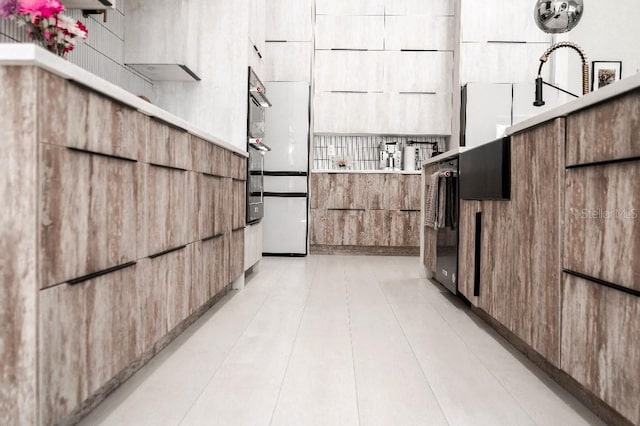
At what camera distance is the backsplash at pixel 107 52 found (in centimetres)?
275

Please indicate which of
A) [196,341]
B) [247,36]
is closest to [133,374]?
[196,341]

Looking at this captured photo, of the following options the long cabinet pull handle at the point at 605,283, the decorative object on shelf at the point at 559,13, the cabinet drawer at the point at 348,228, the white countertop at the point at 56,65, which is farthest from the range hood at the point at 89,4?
the cabinet drawer at the point at 348,228

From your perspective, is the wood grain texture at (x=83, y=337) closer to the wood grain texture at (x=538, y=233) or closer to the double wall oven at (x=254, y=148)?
the wood grain texture at (x=538, y=233)

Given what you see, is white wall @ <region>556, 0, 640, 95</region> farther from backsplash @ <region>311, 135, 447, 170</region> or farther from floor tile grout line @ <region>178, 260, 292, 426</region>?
floor tile grout line @ <region>178, 260, 292, 426</region>

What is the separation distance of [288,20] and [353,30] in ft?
2.68

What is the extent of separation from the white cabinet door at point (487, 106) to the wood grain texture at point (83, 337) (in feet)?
15.4

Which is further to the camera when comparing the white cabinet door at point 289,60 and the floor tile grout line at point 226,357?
the white cabinet door at point 289,60

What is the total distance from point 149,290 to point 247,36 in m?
2.53

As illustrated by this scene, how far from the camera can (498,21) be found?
18.7 ft

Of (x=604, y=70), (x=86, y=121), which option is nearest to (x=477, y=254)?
(x=86, y=121)

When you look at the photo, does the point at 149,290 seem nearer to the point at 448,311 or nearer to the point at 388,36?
the point at 448,311

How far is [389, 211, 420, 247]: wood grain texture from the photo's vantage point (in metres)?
5.80

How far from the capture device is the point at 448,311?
3.00 m

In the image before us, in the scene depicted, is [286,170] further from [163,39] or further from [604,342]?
[604,342]
